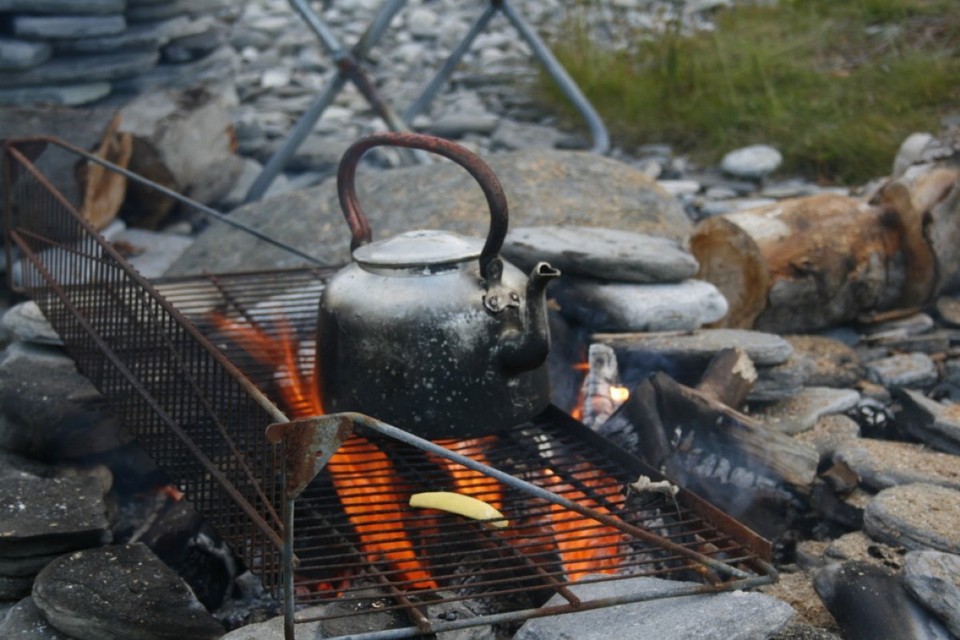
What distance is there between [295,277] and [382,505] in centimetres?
181

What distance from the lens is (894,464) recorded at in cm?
317

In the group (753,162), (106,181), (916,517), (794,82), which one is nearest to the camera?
(916,517)

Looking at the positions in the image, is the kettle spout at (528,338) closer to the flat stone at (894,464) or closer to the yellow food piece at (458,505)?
the yellow food piece at (458,505)

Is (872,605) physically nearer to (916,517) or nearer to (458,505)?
(916,517)

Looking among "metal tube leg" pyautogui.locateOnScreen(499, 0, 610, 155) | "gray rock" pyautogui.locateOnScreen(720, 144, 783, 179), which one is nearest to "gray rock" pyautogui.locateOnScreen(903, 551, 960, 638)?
"gray rock" pyautogui.locateOnScreen(720, 144, 783, 179)

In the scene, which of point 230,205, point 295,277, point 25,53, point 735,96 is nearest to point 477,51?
point 735,96

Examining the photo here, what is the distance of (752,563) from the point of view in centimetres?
244

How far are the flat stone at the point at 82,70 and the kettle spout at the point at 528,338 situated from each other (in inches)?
172

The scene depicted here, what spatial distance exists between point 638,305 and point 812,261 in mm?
1095

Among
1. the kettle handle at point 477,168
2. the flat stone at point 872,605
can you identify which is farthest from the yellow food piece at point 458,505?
the flat stone at point 872,605

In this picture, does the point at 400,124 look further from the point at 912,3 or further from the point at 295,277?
the point at 912,3

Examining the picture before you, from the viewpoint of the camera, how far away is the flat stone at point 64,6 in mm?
5918

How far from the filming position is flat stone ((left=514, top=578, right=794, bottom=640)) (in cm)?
222

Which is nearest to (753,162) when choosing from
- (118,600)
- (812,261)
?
→ (812,261)
